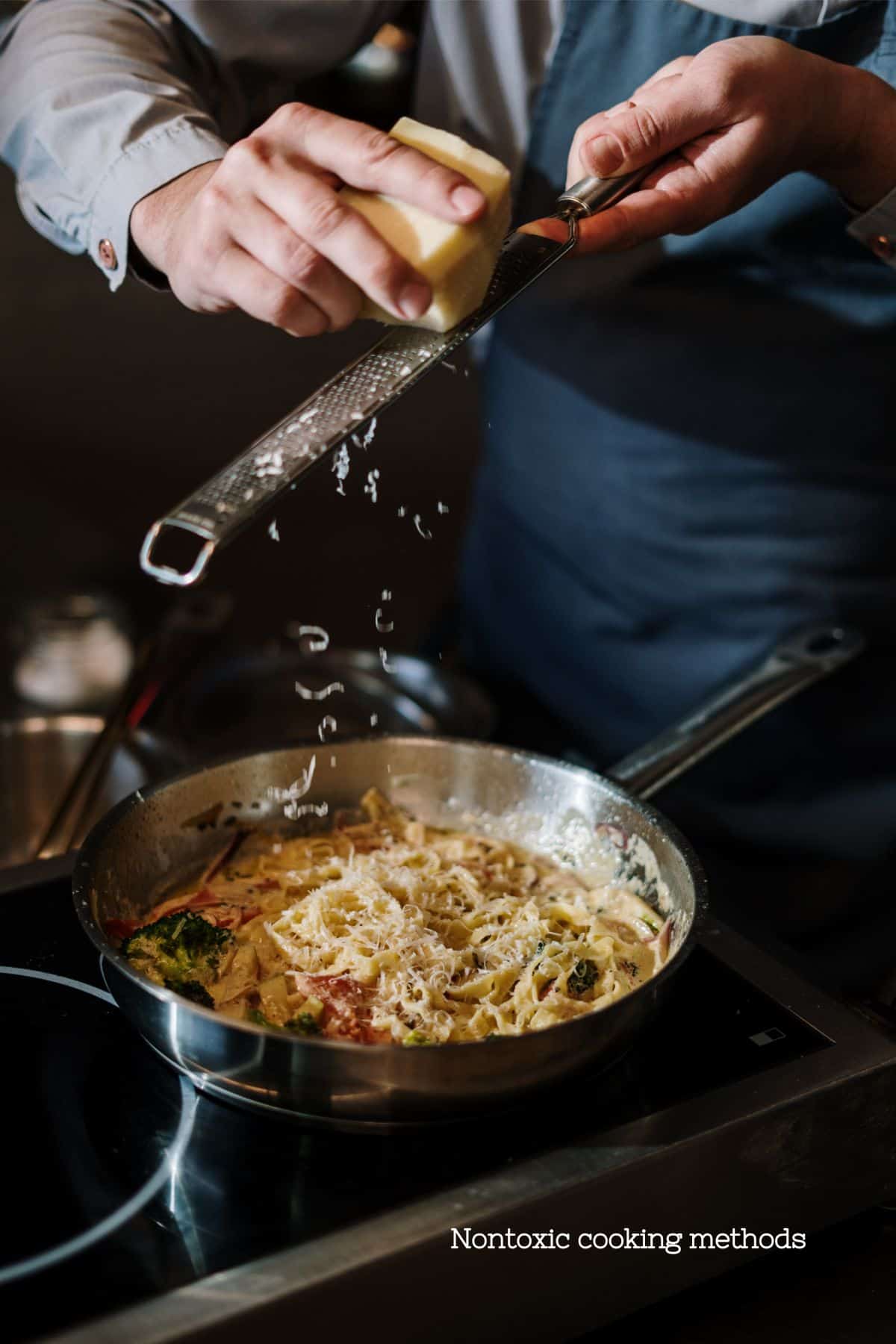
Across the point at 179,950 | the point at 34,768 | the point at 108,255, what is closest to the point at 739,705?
the point at 179,950

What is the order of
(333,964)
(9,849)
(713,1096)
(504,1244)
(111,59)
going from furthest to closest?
1. (9,849)
2. (111,59)
3. (333,964)
4. (713,1096)
5. (504,1244)

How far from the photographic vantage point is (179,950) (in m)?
0.98

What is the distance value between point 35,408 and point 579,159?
1384 mm

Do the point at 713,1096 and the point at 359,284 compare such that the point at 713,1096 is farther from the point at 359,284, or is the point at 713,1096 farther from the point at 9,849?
the point at 9,849

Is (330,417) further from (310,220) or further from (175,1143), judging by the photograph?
(175,1143)

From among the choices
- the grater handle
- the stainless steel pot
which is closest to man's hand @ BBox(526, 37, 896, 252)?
the grater handle

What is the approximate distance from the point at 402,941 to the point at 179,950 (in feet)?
0.61

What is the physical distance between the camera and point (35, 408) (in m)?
2.10

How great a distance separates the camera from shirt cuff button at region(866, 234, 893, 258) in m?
1.28

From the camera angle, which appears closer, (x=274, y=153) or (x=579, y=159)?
(x=274, y=153)

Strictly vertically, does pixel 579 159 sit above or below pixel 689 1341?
above

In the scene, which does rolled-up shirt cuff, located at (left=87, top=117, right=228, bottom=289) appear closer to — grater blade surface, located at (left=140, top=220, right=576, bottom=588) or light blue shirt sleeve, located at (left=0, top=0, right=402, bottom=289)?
light blue shirt sleeve, located at (left=0, top=0, right=402, bottom=289)

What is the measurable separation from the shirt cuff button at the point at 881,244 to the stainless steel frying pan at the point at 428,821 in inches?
20.5

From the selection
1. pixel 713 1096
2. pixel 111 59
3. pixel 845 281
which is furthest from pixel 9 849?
pixel 845 281
